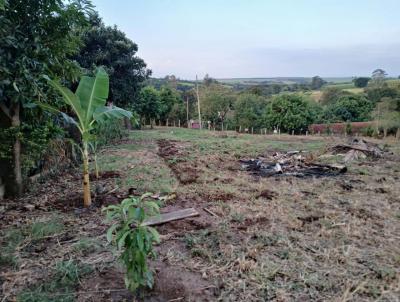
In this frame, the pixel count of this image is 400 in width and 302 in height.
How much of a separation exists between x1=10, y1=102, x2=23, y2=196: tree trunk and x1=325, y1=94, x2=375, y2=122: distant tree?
30467 millimetres

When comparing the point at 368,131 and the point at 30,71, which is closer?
the point at 30,71

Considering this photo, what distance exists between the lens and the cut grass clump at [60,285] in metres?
2.09

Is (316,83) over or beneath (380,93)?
over

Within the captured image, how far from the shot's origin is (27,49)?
155 inches

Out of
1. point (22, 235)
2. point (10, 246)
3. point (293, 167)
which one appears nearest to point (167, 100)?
point (293, 167)

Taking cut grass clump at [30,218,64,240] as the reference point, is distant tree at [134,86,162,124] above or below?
above

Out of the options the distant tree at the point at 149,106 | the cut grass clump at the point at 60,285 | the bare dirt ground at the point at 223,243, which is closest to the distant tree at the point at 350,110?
the distant tree at the point at 149,106

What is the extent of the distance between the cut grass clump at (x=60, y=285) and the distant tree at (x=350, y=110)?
3137 cm

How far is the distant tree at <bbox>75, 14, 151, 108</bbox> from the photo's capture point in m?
11.7

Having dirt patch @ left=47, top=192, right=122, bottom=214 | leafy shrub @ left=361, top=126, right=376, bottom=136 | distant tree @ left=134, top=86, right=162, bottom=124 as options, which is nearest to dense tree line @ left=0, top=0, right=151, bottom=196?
dirt patch @ left=47, top=192, right=122, bottom=214

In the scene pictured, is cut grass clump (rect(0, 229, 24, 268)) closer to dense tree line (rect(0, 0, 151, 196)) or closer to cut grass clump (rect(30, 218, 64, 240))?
cut grass clump (rect(30, 218, 64, 240))

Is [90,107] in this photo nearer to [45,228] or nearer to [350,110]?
[45,228]

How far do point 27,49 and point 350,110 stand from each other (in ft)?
106

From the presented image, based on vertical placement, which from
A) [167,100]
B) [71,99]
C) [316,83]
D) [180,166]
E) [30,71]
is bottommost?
[180,166]
